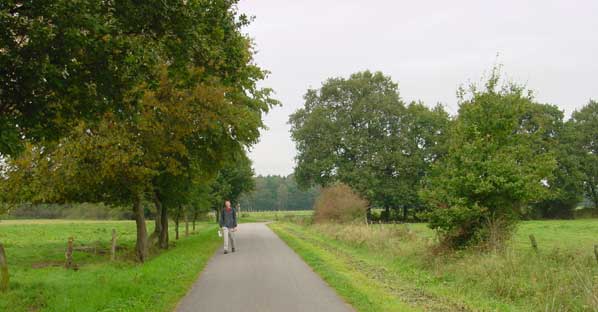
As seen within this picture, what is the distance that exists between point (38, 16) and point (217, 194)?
36.2m

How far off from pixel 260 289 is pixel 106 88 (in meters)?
4.92

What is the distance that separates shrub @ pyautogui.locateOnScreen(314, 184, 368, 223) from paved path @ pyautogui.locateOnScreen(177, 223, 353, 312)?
20.4 meters

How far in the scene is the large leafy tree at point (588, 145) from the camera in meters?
59.7

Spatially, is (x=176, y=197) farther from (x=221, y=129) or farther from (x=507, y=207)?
(x=507, y=207)

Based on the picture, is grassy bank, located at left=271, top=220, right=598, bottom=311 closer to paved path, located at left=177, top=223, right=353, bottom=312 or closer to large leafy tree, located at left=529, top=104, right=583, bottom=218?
paved path, located at left=177, top=223, right=353, bottom=312

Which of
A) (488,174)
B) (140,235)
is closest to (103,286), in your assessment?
(140,235)

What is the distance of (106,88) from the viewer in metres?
8.45

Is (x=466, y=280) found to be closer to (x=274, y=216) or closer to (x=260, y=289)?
(x=260, y=289)

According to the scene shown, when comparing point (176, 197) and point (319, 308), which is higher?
point (176, 197)

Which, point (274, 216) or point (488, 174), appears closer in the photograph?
point (488, 174)

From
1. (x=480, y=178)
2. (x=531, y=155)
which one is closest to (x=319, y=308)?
(x=480, y=178)

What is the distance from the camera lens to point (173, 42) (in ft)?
29.3

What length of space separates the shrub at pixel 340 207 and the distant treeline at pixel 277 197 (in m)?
99.1

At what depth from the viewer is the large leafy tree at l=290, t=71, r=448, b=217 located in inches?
2019
